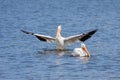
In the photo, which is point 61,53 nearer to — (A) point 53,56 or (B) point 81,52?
(A) point 53,56

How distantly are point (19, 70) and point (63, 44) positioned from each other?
540 centimetres

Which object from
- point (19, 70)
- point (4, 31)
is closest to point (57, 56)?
point (19, 70)

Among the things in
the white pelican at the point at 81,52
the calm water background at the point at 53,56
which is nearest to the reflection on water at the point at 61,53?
the calm water background at the point at 53,56

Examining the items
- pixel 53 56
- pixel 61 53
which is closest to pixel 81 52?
pixel 53 56

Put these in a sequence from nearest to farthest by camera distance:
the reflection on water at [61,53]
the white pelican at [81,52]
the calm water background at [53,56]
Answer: the calm water background at [53,56] → the reflection on water at [61,53] → the white pelican at [81,52]

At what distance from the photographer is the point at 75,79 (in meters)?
21.7

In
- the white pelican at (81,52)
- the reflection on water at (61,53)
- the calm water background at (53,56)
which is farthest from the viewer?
the white pelican at (81,52)

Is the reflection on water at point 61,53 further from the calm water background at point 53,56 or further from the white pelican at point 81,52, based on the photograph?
the white pelican at point 81,52

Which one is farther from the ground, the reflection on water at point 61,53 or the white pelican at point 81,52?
the white pelican at point 81,52

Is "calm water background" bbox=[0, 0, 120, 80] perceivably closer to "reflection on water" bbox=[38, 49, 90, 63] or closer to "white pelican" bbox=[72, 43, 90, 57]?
"reflection on water" bbox=[38, 49, 90, 63]

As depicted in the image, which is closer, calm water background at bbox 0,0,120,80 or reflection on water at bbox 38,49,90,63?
calm water background at bbox 0,0,120,80

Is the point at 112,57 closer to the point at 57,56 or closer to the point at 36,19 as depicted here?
the point at 57,56

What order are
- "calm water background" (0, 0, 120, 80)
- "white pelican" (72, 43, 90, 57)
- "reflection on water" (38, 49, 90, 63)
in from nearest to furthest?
1. "calm water background" (0, 0, 120, 80)
2. "reflection on water" (38, 49, 90, 63)
3. "white pelican" (72, 43, 90, 57)

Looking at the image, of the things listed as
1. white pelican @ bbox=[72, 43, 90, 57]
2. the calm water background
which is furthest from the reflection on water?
white pelican @ bbox=[72, 43, 90, 57]
